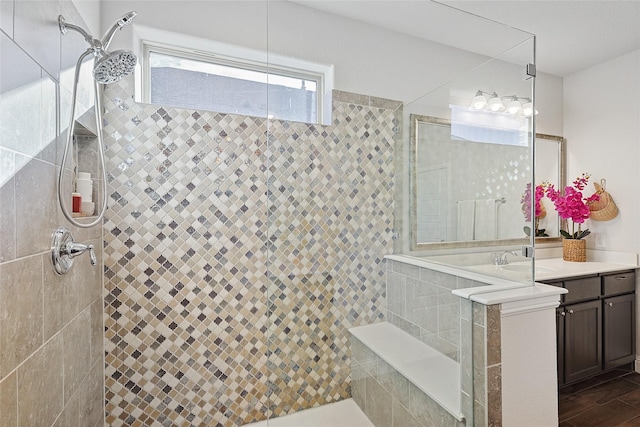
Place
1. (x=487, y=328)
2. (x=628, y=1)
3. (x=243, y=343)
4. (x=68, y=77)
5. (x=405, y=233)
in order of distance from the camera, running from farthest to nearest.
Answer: (x=628, y=1) → (x=243, y=343) → (x=405, y=233) → (x=487, y=328) → (x=68, y=77)

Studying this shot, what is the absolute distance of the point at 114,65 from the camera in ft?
3.96

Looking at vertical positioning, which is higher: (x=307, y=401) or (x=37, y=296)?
(x=37, y=296)

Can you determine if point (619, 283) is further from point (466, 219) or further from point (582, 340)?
point (466, 219)

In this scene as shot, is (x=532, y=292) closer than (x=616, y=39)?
Yes

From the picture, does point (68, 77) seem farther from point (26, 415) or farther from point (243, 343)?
point (243, 343)

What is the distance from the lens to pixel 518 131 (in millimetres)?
1714

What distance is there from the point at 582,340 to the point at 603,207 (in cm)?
129

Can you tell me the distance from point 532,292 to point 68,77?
7.06 ft

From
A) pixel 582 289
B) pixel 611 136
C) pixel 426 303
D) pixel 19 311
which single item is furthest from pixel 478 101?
pixel 611 136

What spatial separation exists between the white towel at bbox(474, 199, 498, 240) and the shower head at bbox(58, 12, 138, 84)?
1.68 meters

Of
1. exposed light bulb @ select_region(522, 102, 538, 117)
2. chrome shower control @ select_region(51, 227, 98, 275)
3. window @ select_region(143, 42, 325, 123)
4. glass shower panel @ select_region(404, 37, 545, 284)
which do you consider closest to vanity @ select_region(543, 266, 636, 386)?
glass shower panel @ select_region(404, 37, 545, 284)

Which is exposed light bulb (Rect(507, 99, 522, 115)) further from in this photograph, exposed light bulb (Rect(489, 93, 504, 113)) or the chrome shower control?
the chrome shower control

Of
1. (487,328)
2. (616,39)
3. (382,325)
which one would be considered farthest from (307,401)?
(616,39)

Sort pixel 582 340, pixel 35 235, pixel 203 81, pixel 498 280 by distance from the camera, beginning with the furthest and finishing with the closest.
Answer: pixel 582 340, pixel 203 81, pixel 498 280, pixel 35 235
